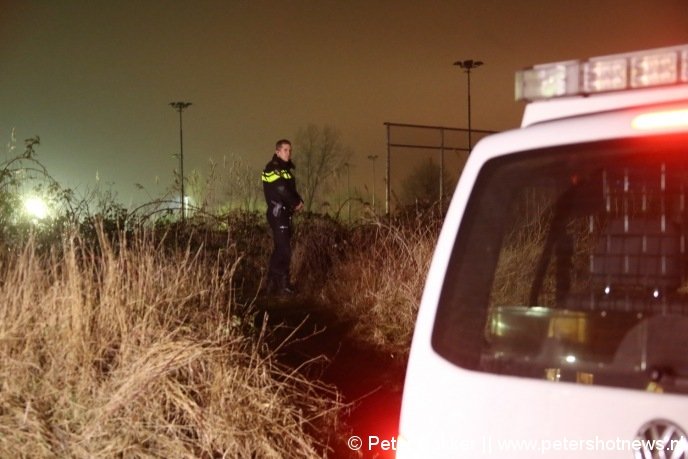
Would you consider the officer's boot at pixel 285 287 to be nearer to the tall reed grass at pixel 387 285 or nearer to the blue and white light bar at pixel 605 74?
the tall reed grass at pixel 387 285

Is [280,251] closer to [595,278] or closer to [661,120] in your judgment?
[595,278]

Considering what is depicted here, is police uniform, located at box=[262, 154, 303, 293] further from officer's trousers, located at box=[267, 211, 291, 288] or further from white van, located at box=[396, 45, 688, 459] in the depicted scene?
white van, located at box=[396, 45, 688, 459]

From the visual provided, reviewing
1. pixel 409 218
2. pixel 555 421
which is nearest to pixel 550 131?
pixel 555 421

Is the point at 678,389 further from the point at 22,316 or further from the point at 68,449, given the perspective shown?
the point at 22,316

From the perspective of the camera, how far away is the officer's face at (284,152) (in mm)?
9438

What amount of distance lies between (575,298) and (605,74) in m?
0.67

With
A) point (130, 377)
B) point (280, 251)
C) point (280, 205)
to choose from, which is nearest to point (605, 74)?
point (130, 377)

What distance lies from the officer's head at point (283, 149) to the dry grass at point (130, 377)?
4.40m

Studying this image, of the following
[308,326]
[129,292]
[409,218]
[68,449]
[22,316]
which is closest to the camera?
[68,449]

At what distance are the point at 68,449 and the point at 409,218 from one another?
7.45m

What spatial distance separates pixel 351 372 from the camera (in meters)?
6.59

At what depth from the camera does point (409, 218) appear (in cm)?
1091

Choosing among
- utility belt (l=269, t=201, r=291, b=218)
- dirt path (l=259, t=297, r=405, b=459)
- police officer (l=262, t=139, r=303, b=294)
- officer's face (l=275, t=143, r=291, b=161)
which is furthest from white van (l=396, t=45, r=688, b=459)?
utility belt (l=269, t=201, r=291, b=218)

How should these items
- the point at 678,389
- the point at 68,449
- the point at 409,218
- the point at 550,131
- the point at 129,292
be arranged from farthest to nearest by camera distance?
the point at 409,218, the point at 129,292, the point at 68,449, the point at 550,131, the point at 678,389
